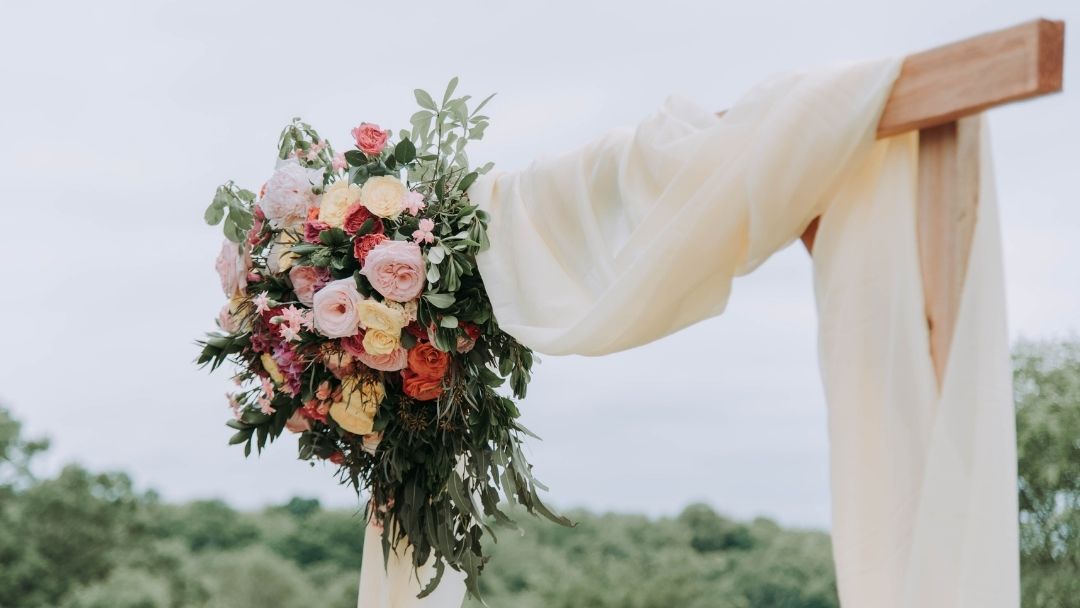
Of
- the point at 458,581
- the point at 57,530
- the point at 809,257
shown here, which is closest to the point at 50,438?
the point at 57,530

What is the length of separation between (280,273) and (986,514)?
1.73 metres

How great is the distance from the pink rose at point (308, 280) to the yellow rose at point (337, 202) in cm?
12

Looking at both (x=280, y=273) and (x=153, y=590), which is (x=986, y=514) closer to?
(x=280, y=273)

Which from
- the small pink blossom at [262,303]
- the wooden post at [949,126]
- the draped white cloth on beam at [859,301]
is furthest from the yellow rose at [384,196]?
the wooden post at [949,126]

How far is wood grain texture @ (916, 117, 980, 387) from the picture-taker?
1.59 meters

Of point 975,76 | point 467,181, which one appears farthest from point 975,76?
point 467,181

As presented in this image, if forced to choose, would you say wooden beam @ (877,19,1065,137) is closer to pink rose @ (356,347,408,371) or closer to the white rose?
pink rose @ (356,347,408,371)

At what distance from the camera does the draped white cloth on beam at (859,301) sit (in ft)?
5.10

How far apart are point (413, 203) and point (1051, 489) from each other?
366cm

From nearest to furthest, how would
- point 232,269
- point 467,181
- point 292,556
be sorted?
1. point 467,181
2. point 232,269
3. point 292,556

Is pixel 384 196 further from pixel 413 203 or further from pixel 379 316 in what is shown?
A: pixel 379 316

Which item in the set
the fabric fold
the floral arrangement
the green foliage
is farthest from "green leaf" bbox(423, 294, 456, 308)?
the green foliage

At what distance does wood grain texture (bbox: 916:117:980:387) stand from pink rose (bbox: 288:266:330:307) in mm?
1398

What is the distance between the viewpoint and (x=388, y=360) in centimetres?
251
